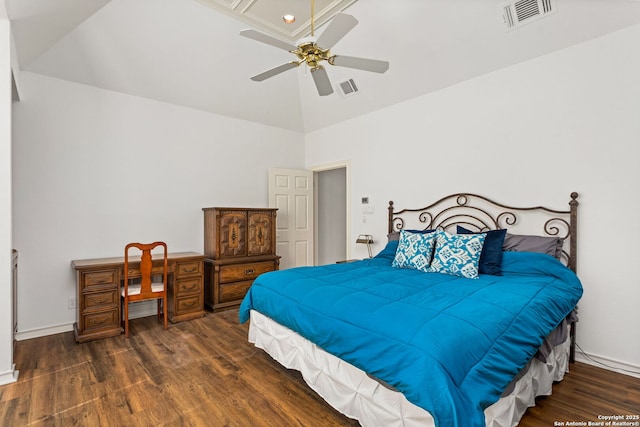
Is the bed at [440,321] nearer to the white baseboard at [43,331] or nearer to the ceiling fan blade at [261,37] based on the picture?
the ceiling fan blade at [261,37]

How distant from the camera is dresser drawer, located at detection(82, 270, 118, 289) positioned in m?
3.24

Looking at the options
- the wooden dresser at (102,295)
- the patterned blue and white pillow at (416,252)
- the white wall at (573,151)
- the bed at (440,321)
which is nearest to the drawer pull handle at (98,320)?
the wooden dresser at (102,295)

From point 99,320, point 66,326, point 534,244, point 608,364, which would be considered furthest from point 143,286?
point 608,364

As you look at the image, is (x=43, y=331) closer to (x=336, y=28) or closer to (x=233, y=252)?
(x=233, y=252)

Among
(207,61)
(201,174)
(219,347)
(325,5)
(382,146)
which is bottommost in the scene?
(219,347)

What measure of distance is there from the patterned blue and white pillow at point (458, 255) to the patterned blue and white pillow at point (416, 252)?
0.22ft

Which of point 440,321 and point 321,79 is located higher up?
point 321,79

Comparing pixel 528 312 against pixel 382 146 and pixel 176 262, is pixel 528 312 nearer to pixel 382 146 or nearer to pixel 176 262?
pixel 382 146

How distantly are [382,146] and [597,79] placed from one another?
7.57 feet

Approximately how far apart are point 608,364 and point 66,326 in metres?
5.27

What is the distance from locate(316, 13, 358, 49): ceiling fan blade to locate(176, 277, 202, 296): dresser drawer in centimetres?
302

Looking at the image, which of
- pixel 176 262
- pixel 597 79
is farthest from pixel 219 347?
pixel 597 79

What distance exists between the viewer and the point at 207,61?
3.99m

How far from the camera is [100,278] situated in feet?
10.9
